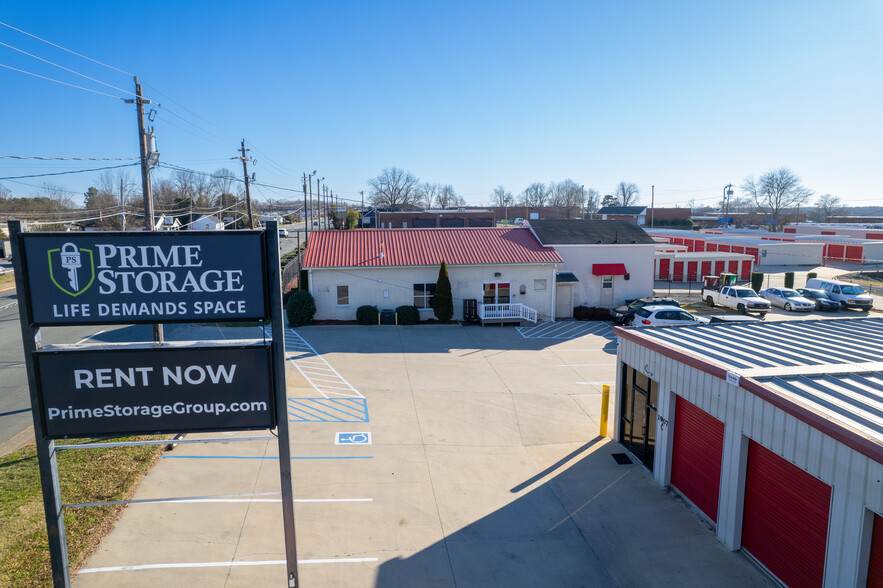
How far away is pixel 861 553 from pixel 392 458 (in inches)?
323

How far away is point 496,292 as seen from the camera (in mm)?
28266

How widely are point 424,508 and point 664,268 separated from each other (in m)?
38.2

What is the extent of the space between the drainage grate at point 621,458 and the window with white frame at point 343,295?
1777 cm

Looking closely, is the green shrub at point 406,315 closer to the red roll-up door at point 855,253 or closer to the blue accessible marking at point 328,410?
the blue accessible marking at point 328,410

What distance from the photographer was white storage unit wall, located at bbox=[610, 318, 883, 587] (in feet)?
20.7

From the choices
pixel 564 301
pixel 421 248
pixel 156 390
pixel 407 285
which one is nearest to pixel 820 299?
pixel 564 301

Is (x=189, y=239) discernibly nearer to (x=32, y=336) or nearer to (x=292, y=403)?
(x=32, y=336)

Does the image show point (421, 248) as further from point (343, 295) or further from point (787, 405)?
point (787, 405)

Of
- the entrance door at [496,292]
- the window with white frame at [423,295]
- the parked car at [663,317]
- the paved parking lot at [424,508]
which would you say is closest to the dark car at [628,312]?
the parked car at [663,317]

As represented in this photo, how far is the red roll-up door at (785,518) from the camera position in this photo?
704cm

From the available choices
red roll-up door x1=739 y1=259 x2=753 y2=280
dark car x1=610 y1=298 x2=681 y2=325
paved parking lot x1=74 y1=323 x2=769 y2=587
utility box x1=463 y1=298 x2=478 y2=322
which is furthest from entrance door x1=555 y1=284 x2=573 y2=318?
red roll-up door x1=739 y1=259 x2=753 y2=280

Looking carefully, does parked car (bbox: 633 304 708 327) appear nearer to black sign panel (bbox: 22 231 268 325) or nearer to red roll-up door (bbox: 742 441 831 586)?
red roll-up door (bbox: 742 441 831 586)

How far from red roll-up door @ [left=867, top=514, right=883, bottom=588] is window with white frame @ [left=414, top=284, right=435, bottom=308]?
22.5m

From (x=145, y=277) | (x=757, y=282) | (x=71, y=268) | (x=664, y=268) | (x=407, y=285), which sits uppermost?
(x=71, y=268)
